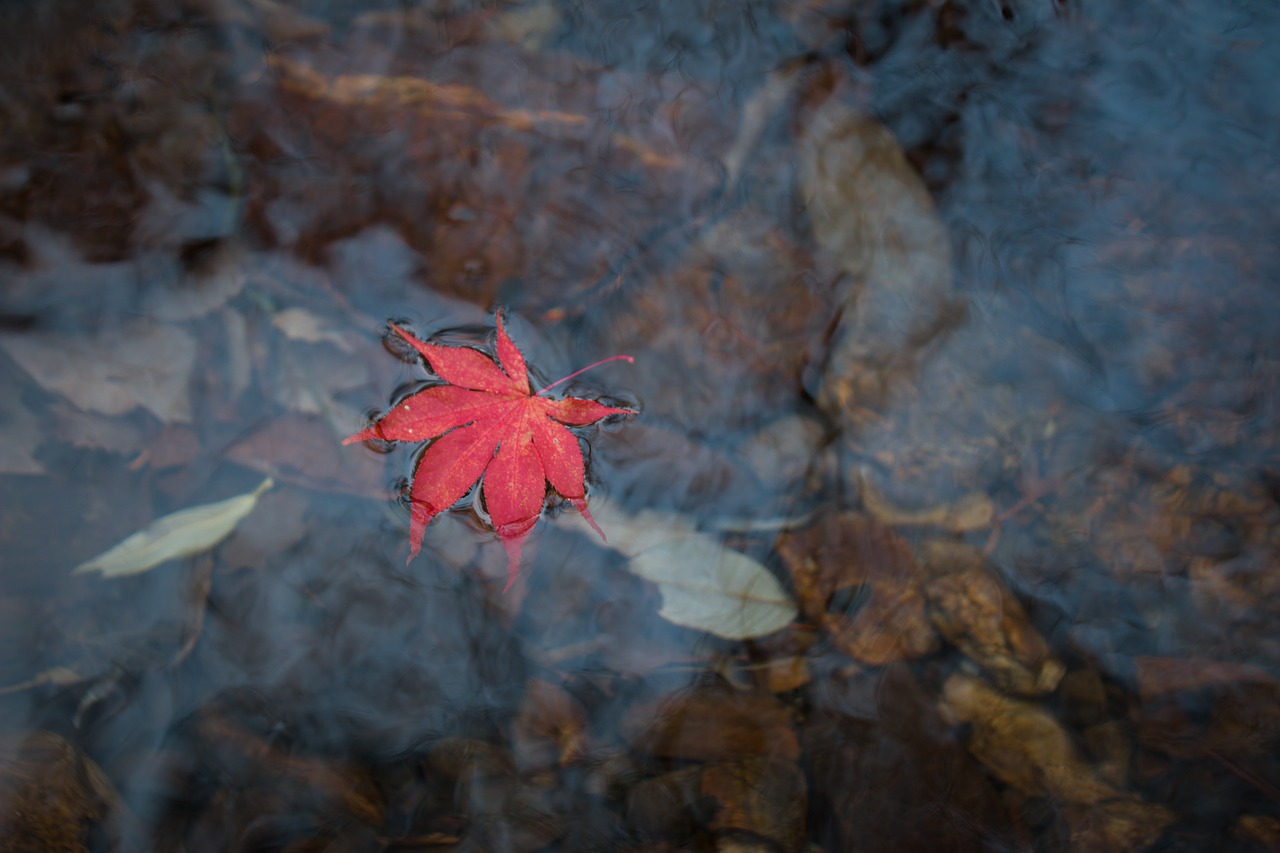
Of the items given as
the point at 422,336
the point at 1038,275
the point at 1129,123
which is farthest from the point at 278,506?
the point at 1129,123

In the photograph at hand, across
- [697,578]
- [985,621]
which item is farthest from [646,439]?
[985,621]

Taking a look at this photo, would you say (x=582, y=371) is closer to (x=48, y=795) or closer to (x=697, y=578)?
(x=697, y=578)

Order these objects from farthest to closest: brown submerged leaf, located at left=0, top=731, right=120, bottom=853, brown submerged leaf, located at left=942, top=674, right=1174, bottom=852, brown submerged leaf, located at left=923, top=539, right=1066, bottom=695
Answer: brown submerged leaf, located at left=923, top=539, right=1066, bottom=695 → brown submerged leaf, located at left=942, top=674, right=1174, bottom=852 → brown submerged leaf, located at left=0, top=731, right=120, bottom=853

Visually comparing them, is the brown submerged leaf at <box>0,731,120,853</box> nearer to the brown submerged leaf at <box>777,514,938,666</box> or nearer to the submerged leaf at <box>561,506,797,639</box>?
the submerged leaf at <box>561,506,797,639</box>

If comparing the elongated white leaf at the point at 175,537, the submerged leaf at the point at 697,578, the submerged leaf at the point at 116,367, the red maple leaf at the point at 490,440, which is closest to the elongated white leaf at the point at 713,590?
the submerged leaf at the point at 697,578

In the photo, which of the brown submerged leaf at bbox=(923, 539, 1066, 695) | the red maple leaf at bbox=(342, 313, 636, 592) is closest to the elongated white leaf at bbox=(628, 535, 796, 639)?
the red maple leaf at bbox=(342, 313, 636, 592)
